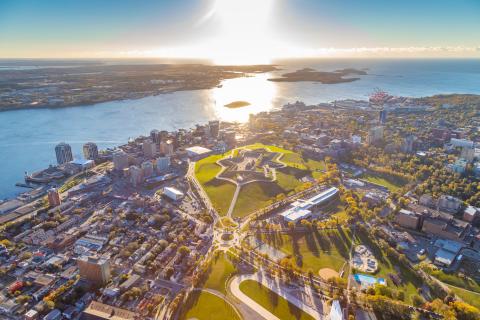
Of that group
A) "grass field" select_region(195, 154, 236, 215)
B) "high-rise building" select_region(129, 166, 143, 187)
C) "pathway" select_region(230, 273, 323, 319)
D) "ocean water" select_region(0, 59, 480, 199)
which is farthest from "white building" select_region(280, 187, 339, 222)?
"ocean water" select_region(0, 59, 480, 199)

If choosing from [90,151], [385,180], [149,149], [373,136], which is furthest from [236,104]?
[385,180]

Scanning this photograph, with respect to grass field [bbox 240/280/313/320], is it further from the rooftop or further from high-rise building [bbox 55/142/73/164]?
high-rise building [bbox 55/142/73/164]

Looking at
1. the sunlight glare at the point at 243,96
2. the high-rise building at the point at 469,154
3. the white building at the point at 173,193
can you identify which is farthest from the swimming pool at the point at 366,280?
the sunlight glare at the point at 243,96

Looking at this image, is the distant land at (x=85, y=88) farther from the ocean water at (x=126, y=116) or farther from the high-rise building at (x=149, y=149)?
the high-rise building at (x=149, y=149)

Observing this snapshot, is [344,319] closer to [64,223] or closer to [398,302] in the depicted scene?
[398,302]

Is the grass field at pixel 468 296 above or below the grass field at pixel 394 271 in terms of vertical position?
below

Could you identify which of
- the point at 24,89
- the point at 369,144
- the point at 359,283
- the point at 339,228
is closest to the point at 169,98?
the point at 24,89
